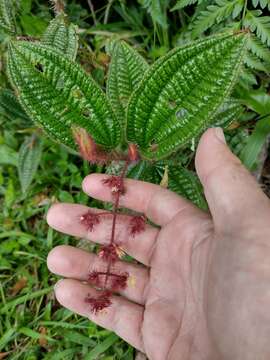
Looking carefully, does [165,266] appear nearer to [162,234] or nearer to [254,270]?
[162,234]

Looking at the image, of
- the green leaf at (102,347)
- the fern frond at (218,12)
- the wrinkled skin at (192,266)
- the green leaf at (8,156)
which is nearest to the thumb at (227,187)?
the wrinkled skin at (192,266)

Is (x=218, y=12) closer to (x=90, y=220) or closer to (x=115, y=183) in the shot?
(x=115, y=183)

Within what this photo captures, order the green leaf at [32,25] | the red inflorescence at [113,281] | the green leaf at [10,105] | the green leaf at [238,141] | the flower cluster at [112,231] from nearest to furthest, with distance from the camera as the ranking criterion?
the flower cluster at [112,231] → the red inflorescence at [113,281] → the green leaf at [10,105] → the green leaf at [238,141] → the green leaf at [32,25]

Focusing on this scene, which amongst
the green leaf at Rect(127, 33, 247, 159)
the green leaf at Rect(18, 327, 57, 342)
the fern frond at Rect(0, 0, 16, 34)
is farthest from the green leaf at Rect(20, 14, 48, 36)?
the green leaf at Rect(18, 327, 57, 342)

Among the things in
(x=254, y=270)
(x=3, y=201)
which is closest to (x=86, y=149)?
(x=254, y=270)

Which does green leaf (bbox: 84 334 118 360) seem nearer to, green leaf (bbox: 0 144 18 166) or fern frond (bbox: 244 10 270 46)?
green leaf (bbox: 0 144 18 166)

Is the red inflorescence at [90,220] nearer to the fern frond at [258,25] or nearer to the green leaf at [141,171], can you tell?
the green leaf at [141,171]

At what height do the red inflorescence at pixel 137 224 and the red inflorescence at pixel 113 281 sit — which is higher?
the red inflorescence at pixel 137 224
